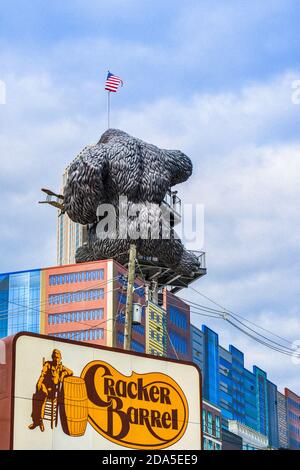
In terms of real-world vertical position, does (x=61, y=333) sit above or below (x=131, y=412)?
above

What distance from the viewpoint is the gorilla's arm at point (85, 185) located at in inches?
2702

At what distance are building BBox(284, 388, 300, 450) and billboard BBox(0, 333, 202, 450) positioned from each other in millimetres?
101353

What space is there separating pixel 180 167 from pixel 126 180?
15.7ft

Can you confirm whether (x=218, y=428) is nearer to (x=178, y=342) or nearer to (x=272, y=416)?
(x=178, y=342)

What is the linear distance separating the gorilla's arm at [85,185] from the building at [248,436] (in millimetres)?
41492

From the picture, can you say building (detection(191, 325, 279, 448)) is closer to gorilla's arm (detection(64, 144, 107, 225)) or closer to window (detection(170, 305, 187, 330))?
window (detection(170, 305, 187, 330))

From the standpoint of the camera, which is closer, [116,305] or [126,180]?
[126,180]

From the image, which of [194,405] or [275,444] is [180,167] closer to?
[194,405]

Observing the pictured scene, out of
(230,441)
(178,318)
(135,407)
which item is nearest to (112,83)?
(178,318)

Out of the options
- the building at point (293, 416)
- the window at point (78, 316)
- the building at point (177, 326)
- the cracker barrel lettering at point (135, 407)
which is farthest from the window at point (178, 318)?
the cracker barrel lettering at point (135, 407)

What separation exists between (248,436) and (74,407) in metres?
88.8

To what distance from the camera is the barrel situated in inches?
969
